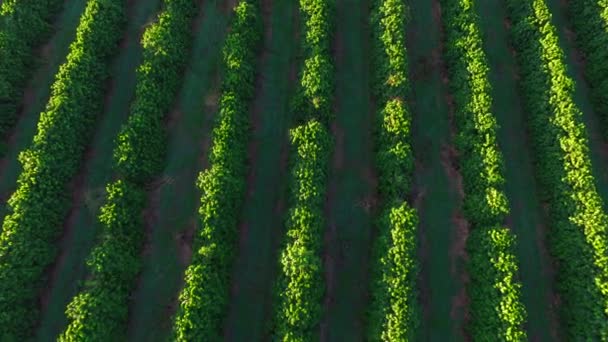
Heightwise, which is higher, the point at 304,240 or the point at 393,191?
the point at 393,191

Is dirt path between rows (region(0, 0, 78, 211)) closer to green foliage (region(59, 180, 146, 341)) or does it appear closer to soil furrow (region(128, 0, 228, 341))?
green foliage (region(59, 180, 146, 341))

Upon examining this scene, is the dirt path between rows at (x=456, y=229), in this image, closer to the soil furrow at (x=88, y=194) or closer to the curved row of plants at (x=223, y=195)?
the curved row of plants at (x=223, y=195)

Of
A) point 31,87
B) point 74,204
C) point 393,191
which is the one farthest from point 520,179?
point 31,87

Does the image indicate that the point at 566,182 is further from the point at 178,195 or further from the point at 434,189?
the point at 178,195

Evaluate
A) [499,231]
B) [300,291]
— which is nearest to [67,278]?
[300,291]

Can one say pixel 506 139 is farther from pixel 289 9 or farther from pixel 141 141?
pixel 141 141

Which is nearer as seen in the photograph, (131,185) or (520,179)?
(131,185)
